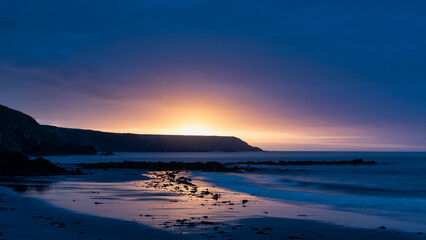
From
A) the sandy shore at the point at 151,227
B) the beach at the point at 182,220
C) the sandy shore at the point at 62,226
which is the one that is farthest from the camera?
the beach at the point at 182,220

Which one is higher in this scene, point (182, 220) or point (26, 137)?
point (26, 137)

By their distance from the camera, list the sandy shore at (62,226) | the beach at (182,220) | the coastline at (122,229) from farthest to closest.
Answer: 1. the beach at (182,220)
2. the coastline at (122,229)
3. the sandy shore at (62,226)

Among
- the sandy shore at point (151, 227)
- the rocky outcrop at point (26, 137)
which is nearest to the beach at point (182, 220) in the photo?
the sandy shore at point (151, 227)

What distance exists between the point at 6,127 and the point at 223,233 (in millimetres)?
120565

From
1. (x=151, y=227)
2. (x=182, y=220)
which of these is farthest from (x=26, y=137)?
(x=151, y=227)

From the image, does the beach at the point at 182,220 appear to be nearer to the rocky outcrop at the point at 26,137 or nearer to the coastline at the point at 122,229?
the coastline at the point at 122,229

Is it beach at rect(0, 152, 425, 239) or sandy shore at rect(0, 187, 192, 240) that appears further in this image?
beach at rect(0, 152, 425, 239)

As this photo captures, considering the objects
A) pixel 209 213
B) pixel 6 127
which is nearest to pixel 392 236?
pixel 209 213

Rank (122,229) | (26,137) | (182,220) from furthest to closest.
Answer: (26,137)
(182,220)
(122,229)

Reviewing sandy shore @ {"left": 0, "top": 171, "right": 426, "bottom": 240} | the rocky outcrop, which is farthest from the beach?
the rocky outcrop

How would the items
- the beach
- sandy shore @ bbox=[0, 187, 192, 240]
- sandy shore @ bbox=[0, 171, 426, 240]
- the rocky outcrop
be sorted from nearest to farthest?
1. sandy shore @ bbox=[0, 187, 192, 240]
2. sandy shore @ bbox=[0, 171, 426, 240]
3. the beach
4. the rocky outcrop

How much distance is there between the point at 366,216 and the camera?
2091 cm

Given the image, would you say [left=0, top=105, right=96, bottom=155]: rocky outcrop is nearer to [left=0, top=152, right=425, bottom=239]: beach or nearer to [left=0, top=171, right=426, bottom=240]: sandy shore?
[left=0, top=152, right=425, bottom=239]: beach

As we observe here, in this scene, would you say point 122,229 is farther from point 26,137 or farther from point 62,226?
point 26,137
